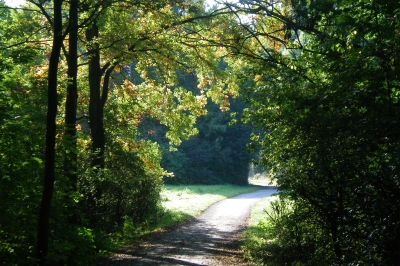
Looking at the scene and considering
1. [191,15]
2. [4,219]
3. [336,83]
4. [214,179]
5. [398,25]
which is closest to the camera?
[398,25]

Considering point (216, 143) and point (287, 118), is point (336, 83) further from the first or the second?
point (216, 143)

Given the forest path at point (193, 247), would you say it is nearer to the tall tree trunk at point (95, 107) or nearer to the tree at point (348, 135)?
the tree at point (348, 135)

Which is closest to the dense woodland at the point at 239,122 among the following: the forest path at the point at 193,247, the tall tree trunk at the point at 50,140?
the tall tree trunk at the point at 50,140

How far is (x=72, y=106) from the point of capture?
494 inches

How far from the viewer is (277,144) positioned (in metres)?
9.90

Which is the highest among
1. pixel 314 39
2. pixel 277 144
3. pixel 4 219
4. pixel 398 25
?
pixel 314 39

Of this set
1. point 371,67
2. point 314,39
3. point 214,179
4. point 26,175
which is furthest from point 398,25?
point 214,179

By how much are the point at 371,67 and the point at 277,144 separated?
4007 millimetres

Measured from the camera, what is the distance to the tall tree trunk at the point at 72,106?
8.98 metres

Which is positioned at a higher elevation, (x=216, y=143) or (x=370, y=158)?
(x=216, y=143)

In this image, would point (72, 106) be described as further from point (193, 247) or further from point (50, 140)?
point (193, 247)

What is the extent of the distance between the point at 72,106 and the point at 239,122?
5.06 meters

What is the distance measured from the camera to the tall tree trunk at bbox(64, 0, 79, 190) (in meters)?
8.98

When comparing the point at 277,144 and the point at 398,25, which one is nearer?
the point at 398,25
